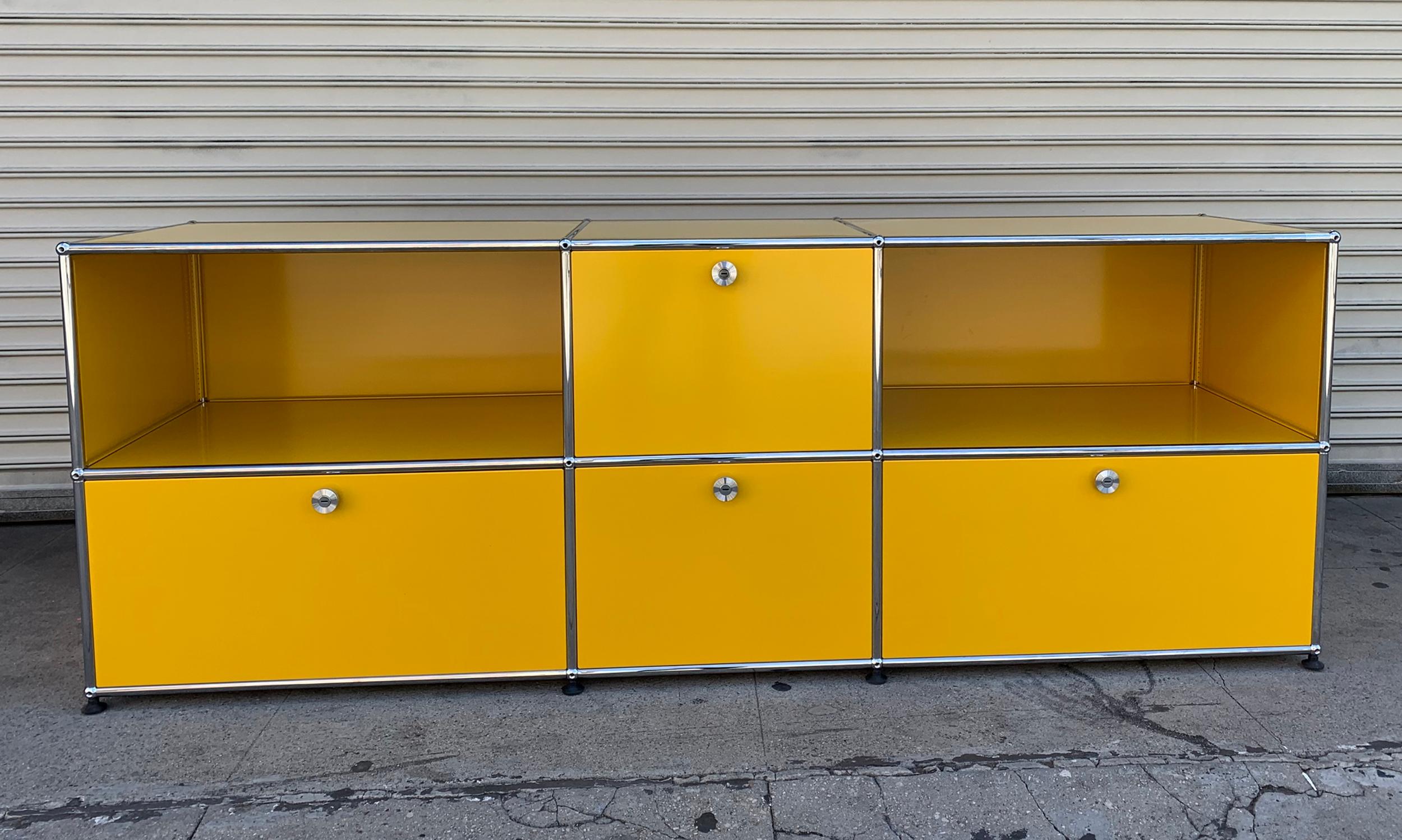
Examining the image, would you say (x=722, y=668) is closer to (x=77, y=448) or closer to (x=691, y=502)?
(x=691, y=502)

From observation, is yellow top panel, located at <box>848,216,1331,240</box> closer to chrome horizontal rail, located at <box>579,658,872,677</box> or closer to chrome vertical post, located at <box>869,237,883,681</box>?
chrome vertical post, located at <box>869,237,883,681</box>

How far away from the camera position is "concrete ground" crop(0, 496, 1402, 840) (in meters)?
2.66

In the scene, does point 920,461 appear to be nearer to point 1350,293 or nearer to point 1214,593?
point 1214,593

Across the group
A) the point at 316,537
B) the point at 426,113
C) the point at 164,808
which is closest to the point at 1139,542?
the point at 316,537

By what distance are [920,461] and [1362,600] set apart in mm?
1751

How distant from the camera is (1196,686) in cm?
328

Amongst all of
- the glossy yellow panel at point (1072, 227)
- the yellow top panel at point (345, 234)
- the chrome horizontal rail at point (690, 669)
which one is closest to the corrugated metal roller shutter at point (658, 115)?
the yellow top panel at point (345, 234)

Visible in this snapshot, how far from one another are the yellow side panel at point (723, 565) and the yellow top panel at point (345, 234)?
68cm

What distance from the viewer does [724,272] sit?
122 inches

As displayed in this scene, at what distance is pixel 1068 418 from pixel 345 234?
2.07m

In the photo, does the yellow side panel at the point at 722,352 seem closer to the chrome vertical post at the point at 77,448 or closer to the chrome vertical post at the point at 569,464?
the chrome vertical post at the point at 569,464

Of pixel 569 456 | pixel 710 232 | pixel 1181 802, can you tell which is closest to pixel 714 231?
pixel 710 232

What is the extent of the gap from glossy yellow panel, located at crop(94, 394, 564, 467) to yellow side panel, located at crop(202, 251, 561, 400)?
7cm

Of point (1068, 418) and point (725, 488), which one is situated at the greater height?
point (1068, 418)
